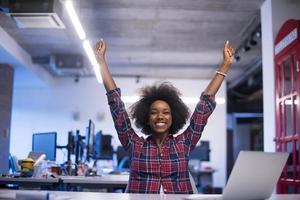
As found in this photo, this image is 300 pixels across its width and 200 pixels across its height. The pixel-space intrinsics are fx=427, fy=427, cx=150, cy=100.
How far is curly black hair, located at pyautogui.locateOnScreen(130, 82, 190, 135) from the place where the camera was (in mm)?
2633

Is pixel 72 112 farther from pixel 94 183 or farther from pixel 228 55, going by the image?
pixel 228 55

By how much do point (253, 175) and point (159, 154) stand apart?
764 millimetres

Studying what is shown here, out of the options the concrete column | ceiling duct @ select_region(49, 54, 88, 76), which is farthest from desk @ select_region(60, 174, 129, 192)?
ceiling duct @ select_region(49, 54, 88, 76)

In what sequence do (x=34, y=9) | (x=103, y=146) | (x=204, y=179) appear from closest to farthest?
(x=34, y=9) < (x=103, y=146) < (x=204, y=179)

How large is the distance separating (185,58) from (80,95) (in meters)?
3.20

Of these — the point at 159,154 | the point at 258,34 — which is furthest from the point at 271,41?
the point at 159,154

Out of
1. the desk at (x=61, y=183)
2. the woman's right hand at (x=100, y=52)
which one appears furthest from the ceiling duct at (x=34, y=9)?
the woman's right hand at (x=100, y=52)

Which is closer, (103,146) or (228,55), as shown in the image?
(228,55)

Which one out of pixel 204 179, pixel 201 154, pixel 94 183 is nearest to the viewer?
pixel 94 183

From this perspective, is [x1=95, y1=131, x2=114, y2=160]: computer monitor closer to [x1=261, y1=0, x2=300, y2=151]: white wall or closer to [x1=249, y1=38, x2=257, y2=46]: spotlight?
[x1=261, y1=0, x2=300, y2=151]: white wall

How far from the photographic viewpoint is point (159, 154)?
7.43ft

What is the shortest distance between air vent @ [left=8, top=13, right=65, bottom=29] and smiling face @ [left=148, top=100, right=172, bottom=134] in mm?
3390

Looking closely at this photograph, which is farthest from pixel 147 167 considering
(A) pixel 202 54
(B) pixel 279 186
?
(A) pixel 202 54

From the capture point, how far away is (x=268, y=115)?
17.7 ft
